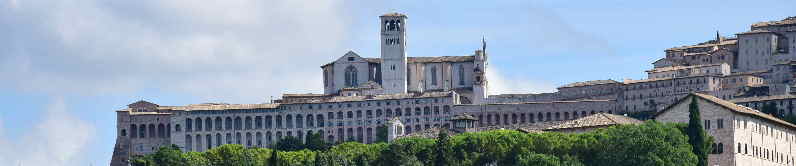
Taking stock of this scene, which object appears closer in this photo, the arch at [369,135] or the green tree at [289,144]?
the green tree at [289,144]

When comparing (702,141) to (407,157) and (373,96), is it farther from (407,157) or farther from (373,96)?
(373,96)

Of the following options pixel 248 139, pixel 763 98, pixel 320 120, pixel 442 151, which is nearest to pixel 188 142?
pixel 248 139

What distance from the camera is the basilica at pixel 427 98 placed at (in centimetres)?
15688

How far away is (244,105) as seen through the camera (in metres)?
167

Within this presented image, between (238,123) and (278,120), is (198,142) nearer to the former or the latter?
(238,123)

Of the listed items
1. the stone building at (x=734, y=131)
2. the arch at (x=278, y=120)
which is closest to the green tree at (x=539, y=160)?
the stone building at (x=734, y=131)

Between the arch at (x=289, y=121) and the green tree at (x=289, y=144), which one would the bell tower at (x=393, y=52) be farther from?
the green tree at (x=289, y=144)

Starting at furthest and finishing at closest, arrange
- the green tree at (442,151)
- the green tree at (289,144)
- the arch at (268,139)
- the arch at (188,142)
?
the arch at (188,142)
the arch at (268,139)
the green tree at (289,144)
the green tree at (442,151)

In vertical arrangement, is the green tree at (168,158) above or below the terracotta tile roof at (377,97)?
below

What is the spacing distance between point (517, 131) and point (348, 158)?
33.3 feet

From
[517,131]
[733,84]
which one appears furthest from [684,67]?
[517,131]

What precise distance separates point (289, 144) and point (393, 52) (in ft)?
69.4

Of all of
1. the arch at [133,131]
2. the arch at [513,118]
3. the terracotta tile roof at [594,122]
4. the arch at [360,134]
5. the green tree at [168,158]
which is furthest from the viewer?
the arch at [133,131]

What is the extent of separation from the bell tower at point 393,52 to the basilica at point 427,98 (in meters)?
0.08
